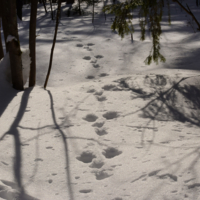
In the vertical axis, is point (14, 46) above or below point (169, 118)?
above

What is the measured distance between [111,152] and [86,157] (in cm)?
29

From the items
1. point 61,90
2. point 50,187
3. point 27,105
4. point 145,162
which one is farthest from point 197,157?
point 61,90

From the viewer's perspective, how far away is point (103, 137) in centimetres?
300

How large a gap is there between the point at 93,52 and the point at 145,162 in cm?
541

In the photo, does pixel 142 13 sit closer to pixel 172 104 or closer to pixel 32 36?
pixel 172 104

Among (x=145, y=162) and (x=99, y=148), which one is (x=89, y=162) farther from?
(x=145, y=162)

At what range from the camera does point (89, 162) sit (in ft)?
8.30

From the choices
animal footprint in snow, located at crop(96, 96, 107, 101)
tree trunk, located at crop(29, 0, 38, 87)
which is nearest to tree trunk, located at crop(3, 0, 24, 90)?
tree trunk, located at crop(29, 0, 38, 87)

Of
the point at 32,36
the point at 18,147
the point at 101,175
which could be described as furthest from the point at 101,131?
the point at 32,36

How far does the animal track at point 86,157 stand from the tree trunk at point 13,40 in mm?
2367

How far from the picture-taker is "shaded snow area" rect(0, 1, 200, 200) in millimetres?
2066

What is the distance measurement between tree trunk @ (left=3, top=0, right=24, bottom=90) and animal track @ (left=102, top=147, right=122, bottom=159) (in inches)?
96.8

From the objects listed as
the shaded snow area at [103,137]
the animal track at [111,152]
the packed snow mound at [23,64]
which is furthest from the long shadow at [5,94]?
the animal track at [111,152]

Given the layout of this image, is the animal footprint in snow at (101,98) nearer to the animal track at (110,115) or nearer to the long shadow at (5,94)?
the animal track at (110,115)
